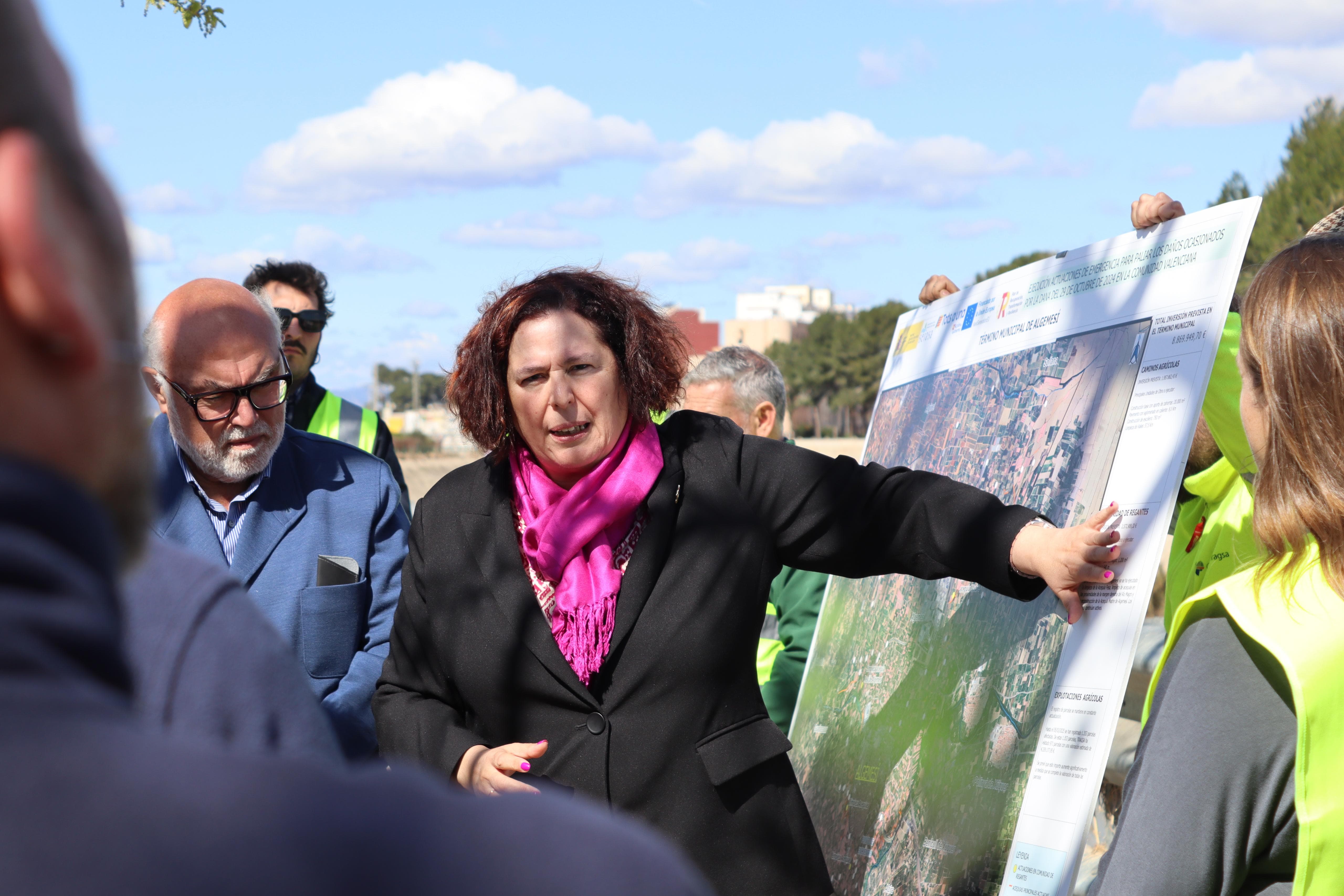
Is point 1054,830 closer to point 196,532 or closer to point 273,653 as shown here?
point 273,653

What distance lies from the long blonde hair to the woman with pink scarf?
0.62 meters

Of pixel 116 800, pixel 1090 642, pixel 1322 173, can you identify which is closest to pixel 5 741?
pixel 116 800

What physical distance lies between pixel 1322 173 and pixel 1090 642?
75.8ft

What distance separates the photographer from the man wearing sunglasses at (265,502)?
9.80 feet

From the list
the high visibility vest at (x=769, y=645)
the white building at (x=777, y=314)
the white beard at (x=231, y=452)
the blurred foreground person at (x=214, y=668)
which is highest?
the white building at (x=777, y=314)

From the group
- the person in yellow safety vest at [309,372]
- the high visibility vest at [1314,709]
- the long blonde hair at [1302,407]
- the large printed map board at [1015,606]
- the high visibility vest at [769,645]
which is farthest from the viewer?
the person in yellow safety vest at [309,372]

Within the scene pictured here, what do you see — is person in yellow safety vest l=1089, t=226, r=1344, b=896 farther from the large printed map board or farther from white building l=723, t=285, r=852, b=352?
white building l=723, t=285, r=852, b=352

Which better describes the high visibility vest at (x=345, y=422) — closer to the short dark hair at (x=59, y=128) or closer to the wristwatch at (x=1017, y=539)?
the wristwatch at (x=1017, y=539)

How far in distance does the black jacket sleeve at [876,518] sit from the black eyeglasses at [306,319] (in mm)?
3171

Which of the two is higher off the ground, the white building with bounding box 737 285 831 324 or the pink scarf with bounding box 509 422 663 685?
the white building with bounding box 737 285 831 324

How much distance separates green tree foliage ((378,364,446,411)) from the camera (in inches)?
3856

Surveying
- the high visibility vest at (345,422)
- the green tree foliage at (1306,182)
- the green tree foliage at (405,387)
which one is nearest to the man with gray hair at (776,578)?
the high visibility vest at (345,422)

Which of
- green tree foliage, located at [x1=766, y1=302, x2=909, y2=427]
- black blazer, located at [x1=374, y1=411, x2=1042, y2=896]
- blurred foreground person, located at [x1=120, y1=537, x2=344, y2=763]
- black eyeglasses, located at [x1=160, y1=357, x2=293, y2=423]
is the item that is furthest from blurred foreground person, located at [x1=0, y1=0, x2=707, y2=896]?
green tree foliage, located at [x1=766, y1=302, x2=909, y2=427]

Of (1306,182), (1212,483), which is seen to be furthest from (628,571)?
(1306,182)
